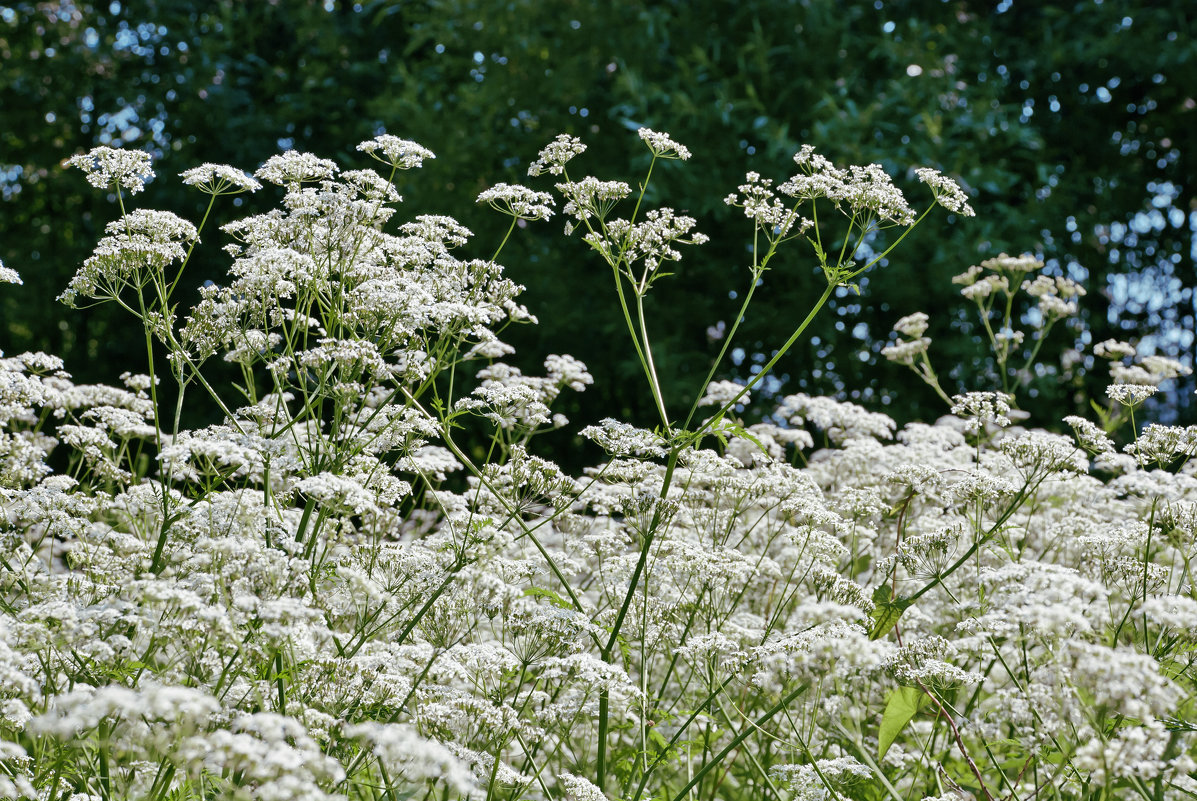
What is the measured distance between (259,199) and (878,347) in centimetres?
912

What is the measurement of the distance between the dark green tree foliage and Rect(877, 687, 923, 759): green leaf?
708cm

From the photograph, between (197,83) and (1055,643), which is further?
(197,83)

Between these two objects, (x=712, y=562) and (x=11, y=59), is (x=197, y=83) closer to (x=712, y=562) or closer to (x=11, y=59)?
(x=11, y=59)

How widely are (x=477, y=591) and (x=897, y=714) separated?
1.78 m

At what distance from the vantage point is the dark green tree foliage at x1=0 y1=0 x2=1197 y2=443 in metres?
12.0

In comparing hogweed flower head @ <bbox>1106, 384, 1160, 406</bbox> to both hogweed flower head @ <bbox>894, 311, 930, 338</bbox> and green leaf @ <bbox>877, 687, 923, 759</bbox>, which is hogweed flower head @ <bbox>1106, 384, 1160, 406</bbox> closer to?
green leaf @ <bbox>877, 687, 923, 759</bbox>

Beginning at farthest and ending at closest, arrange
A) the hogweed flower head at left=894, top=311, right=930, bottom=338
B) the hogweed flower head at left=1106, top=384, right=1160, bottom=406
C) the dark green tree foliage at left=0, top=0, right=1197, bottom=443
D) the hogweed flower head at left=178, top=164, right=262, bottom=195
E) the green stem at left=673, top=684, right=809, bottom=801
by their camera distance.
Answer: the dark green tree foliage at left=0, top=0, right=1197, bottom=443 → the hogweed flower head at left=894, top=311, right=930, bottom=338 → the hogweed flower head at left=1106, top=384, right=1160, bottom=406 → the hogweed flower head at left=178, top=164, right=262, bottom=195 → the green stem at left=673, top=684, right=809, bottom=801

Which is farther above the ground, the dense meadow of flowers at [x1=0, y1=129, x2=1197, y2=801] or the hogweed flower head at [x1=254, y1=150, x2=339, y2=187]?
the hogweed flower head at [x1=254, y1=150, x2=339, y2=187]

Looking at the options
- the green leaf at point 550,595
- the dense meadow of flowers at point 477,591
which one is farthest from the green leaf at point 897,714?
the green leaf at point 550,595

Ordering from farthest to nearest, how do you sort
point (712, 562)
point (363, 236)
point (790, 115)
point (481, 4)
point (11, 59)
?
point (11, 59) → point (481, 4) → point (790, 115) → point (363, 236) → point (712, 562)

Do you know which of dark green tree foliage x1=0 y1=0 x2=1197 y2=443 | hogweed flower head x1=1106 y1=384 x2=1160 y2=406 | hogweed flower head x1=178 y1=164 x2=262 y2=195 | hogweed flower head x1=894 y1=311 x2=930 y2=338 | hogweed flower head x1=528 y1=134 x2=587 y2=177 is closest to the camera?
hogweed flower head x1=178 y1=164 x2=262 y2=195

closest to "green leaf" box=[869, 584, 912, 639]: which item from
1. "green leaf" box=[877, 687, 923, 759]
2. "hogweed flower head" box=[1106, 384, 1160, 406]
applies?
"green leaf" box=[877, 687, 923, 759]

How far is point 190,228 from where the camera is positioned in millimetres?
4547

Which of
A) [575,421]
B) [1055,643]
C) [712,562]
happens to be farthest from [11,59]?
[1055,643]
